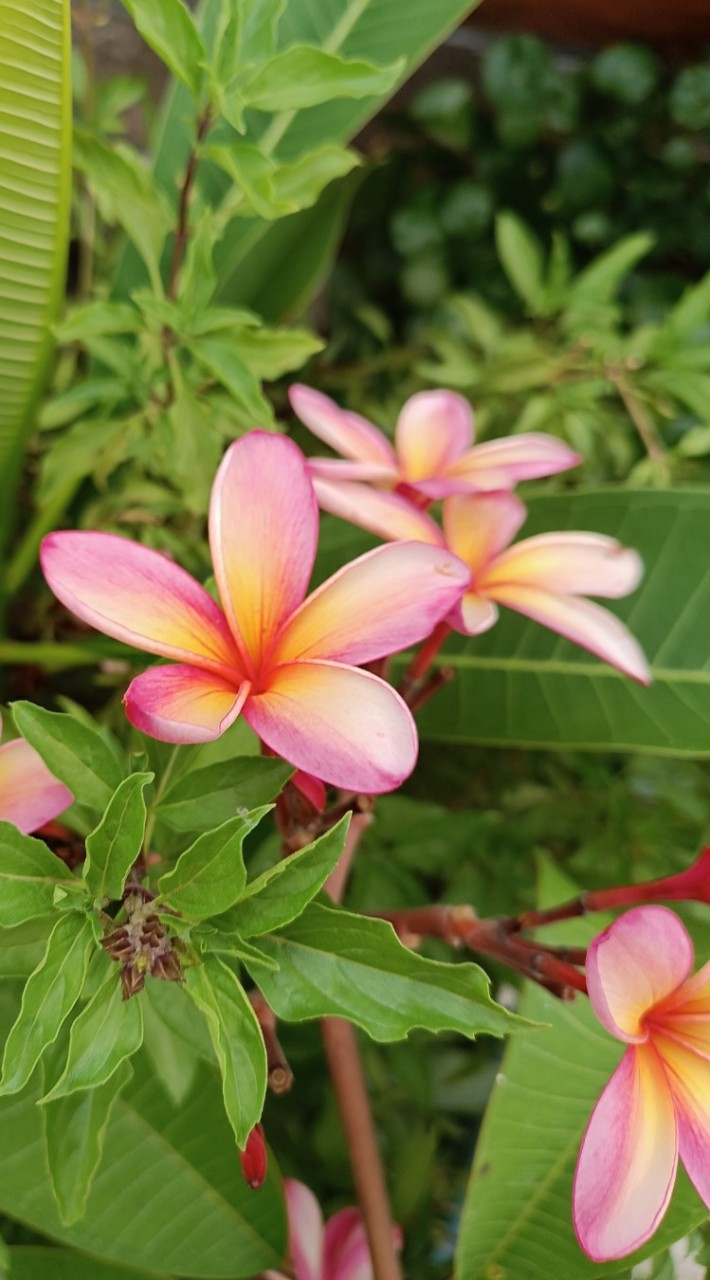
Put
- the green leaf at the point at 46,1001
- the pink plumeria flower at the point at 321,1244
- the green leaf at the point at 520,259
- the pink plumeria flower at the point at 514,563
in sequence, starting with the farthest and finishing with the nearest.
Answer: the green leaf at the point at 520,259, the pink plumeria flower at the point at 321,1244, the pink plumeria flower at the point at 514,563, the green leaf at the point at 46,1001

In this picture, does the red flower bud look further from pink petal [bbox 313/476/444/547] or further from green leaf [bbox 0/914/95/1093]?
pink petal [bbox 313/476/444/547]

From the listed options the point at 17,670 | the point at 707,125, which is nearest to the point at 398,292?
the point at 707,125

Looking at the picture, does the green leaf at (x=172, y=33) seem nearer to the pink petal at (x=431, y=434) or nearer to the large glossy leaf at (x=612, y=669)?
the pink petal at (x=431, y=434)

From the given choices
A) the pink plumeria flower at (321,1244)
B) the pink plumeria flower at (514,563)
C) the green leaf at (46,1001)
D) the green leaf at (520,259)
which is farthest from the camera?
the green leaf at (520,259)

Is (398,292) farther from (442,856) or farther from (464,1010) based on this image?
(464,1010)

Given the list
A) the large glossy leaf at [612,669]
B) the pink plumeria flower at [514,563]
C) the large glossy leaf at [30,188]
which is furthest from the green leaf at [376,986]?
the large glossy leaf at [30,188]

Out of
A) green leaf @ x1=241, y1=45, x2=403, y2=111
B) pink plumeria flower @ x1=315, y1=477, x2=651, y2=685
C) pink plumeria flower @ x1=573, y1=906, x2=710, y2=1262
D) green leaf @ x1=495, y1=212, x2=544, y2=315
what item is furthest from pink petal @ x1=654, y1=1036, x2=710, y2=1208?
green leaf @ x1=495, y1=212, x2=544, y2=315
